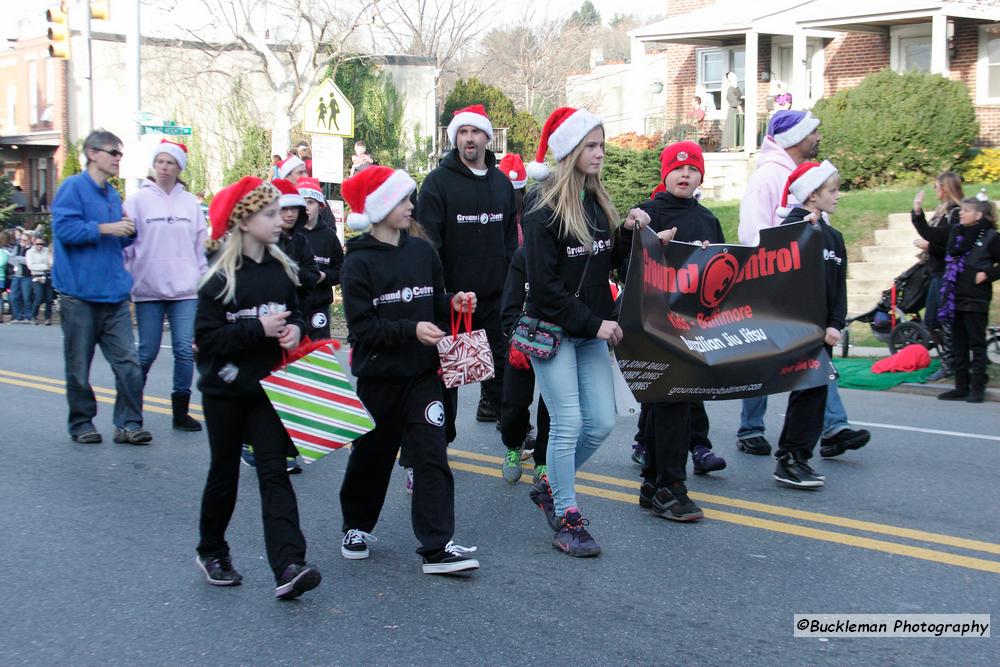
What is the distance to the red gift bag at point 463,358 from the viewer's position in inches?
207

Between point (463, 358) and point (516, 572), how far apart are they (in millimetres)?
1028

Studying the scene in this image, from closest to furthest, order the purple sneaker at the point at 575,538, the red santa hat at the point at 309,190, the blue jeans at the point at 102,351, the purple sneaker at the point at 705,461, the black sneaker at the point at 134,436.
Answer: the purple sneaker at the point at 575,538 → the purple sneaker at the point at 705,461 → the red santa hat at the point at 309,190 → the blue jeans at the point at 102,351 → the black sneaker at the point at 134,436

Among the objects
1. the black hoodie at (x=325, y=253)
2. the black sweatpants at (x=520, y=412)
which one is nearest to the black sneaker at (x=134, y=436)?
the black hoodie at (x=325, y=253)

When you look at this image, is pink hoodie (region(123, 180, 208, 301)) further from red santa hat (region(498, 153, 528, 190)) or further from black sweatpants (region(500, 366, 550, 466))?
black sweatpants (region(500, 366, 550, 466))

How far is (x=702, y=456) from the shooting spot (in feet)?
23.3

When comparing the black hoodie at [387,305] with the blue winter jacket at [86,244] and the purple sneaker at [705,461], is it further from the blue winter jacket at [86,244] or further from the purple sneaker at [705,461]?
the blue winter jacket at [86,244]

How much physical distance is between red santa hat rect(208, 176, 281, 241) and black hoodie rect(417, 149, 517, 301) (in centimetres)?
240

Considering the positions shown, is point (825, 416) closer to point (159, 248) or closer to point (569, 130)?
point (569, 130)

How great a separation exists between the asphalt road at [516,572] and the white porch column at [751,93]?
66.3 feet

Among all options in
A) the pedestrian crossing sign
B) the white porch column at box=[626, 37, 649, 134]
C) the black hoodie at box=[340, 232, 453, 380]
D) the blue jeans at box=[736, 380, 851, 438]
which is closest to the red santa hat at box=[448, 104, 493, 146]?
the black hoodie at box=[340, 232, 453, 380]

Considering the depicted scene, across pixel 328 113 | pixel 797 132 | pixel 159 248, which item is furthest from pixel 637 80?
pixel 797 132

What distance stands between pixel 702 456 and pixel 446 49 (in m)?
37.2

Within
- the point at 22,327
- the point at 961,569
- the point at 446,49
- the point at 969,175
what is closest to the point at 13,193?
the point at 22,327

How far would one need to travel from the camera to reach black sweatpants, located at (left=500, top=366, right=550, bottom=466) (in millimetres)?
6547
